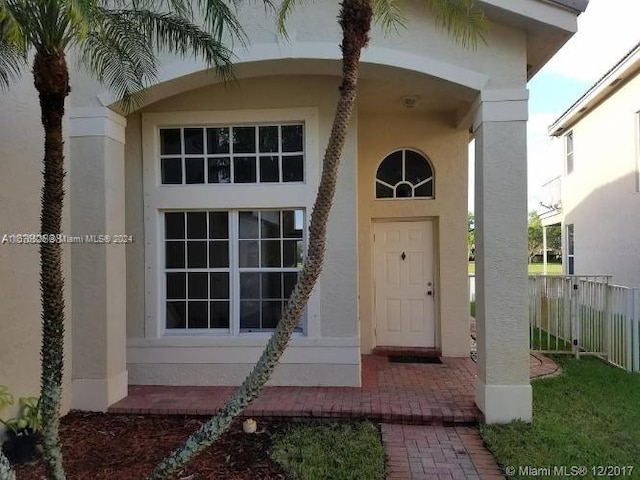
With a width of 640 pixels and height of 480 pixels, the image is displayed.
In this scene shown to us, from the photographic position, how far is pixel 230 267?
273 inches

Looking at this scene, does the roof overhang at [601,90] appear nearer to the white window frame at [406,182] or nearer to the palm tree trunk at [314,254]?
the white window frame at [406,182]

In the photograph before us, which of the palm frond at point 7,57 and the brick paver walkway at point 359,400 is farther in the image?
the brick paver walkway at point 359,400

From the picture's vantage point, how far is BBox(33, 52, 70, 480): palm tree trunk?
3.46 m

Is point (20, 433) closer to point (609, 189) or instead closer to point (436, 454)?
point (436, 454)

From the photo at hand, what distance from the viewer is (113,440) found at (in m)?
5.16

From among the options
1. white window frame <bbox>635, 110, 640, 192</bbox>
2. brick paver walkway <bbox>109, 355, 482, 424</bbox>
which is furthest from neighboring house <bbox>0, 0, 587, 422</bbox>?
white window frame <bbox>635, 110, 640, 192</bbox>

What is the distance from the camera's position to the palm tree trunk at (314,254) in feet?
11.1

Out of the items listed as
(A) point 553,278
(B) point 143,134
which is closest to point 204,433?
(B) point 143,134

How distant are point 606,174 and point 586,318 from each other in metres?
6.20

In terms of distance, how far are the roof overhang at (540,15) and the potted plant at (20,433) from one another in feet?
21.4

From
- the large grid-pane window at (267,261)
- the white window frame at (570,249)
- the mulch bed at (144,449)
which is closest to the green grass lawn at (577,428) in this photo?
the mulch bed at (144,449)

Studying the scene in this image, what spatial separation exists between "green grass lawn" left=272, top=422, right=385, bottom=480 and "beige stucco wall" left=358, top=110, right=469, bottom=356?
3.35m

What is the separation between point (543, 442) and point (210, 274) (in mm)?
4789

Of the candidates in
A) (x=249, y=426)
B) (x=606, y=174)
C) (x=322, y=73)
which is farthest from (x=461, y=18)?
(x=606, y=174)
